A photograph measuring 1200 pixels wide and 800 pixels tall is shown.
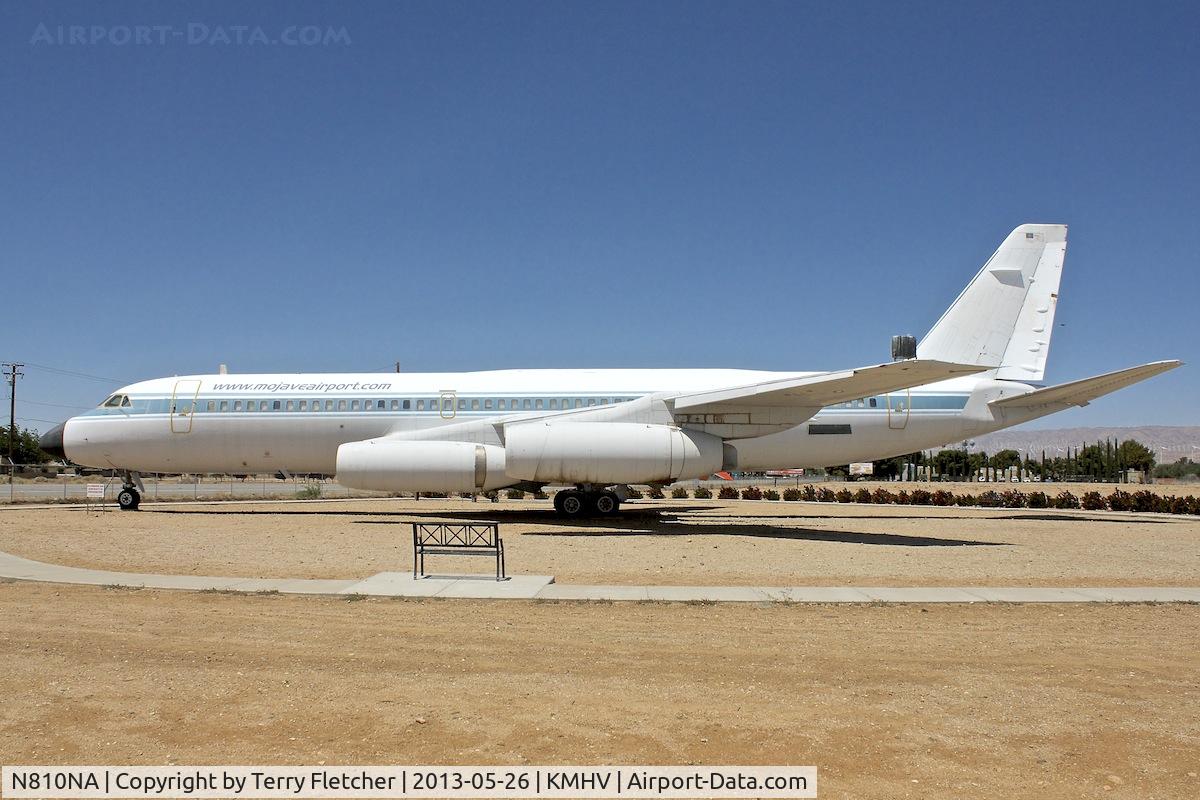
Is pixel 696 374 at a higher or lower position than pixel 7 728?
higher

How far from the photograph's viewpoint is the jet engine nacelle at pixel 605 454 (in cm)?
2005

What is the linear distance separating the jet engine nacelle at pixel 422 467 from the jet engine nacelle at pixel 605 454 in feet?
4.22

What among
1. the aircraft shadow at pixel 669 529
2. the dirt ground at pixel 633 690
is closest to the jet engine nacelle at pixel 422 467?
the aircraft shadow at pixel 669 529

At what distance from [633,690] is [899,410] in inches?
761

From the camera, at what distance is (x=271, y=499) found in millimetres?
37250

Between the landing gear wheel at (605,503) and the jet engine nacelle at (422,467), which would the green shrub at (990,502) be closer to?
the landing gear wheel at (605,503)

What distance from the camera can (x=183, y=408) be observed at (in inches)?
973

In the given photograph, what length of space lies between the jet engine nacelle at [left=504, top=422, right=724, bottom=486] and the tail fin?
9284mm

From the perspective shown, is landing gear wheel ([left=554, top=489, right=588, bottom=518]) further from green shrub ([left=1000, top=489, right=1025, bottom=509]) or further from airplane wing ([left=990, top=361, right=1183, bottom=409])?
green shrub ([left=1000, top=489, right=1025, bottom=509])

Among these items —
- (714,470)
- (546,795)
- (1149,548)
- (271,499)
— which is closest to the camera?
(546,795)

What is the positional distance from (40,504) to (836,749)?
35.2m

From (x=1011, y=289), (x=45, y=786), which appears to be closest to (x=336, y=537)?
(x=45, y=786)

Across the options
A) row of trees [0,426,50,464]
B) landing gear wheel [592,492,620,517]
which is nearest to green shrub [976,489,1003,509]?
landing gear wheel [592,492,620,517]

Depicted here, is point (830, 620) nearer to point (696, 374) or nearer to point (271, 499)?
point (696, 374)
